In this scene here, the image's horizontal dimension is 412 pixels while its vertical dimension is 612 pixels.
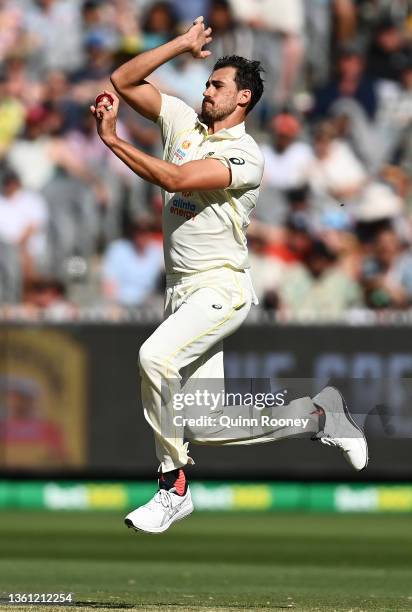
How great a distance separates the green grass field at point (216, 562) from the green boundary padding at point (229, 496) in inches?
4.0

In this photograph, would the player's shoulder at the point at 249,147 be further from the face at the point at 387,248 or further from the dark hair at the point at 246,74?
the face at the point at 387,248

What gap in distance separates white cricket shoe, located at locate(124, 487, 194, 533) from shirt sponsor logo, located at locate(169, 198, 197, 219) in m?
1.24

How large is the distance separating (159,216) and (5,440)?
97.3 inches

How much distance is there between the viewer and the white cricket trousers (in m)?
6.38

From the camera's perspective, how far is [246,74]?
259 inches

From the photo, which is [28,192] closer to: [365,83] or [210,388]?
[365,83]

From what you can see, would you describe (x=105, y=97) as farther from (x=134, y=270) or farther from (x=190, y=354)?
Answer: (x=134, y=270)

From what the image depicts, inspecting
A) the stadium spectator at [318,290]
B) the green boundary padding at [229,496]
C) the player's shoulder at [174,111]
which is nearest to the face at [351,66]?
the stadium spectator at [318,290]

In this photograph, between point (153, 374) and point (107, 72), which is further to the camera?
point (107, 72)

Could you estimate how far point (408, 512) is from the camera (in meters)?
12.8

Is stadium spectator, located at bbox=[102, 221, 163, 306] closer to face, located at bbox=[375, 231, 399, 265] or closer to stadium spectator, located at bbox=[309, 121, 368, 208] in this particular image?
stadium spectator, located at bbox=[309, 121, 368, 208]

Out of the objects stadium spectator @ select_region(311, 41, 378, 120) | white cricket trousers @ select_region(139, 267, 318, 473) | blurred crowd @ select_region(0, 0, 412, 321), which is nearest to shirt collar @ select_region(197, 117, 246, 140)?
white cricket trousers @ select_region(139, 267, 318, 473)

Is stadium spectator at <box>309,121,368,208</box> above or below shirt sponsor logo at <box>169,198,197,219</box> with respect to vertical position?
→ above

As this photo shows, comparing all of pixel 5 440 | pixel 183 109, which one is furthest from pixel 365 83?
pixel 183 109
